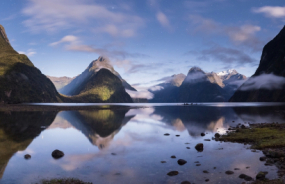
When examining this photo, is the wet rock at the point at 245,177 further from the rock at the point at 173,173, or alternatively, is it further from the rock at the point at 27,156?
the rock at the point at 27,156

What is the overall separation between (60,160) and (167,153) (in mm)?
14369

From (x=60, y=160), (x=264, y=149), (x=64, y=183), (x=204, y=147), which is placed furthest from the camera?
(x=204, y=147)

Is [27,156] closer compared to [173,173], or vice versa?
[173,173]

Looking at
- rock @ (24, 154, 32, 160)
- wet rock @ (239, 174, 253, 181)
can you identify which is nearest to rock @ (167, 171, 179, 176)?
wet rock @ (239, 174, 253, 181)

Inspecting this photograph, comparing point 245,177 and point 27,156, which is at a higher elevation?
point 27,156

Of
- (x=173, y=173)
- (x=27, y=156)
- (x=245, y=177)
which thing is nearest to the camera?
(x=245, y=177)

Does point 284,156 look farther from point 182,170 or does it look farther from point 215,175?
point 182,170

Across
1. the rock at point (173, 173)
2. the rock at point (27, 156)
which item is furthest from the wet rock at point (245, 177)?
the rock at point (27, 156)

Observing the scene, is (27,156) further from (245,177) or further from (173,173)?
(245,177)

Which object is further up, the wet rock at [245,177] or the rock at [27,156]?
the rock at [27,156]

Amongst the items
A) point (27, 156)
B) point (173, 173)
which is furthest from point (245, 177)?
point (27, 156)

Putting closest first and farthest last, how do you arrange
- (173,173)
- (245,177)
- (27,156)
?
(245,177) → (173,173) → (27,156)

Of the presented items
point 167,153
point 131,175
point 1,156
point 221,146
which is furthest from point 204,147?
point 1,156

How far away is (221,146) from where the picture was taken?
1234 inches
